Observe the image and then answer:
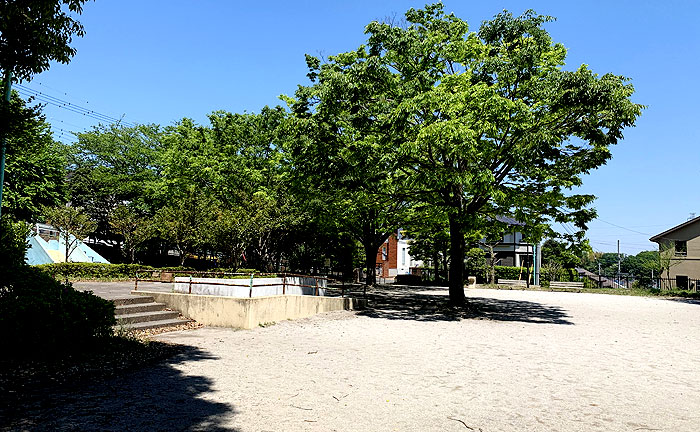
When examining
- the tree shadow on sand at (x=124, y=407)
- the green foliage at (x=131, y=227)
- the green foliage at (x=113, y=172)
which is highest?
the green foliage at (x=113, y=172)

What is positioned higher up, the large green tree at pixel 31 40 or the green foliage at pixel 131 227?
the large green tree at pixel 31 40

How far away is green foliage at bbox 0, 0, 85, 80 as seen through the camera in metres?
7.82

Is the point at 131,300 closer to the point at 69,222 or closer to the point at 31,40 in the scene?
the point at 31,40

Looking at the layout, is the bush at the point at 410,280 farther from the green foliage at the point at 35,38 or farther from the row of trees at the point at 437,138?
the green foliage at the point at 35,38

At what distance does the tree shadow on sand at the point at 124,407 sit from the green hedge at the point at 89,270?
14.2m

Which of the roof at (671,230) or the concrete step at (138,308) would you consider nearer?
the concrete step at (138,308)

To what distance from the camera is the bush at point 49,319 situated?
7062 millimetres

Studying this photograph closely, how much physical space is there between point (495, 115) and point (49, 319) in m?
13.1

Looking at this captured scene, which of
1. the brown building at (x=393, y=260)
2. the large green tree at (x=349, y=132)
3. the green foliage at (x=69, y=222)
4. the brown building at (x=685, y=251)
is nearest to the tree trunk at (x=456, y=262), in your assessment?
the large green tree at (x=349, y=132)

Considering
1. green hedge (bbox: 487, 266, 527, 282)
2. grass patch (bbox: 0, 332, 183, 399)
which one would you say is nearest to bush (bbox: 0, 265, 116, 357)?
grass patch (bbox: 0, 332, 183, 399)

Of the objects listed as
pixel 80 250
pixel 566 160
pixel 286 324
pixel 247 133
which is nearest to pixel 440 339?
pixel 286 324

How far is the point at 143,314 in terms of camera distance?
469 inches

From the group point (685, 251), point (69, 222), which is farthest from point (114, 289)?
point (685, 251)

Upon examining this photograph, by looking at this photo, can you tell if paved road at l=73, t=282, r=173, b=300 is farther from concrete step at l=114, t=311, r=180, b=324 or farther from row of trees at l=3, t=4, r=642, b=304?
row of trees at l=3, t=4, r=642, b=304
